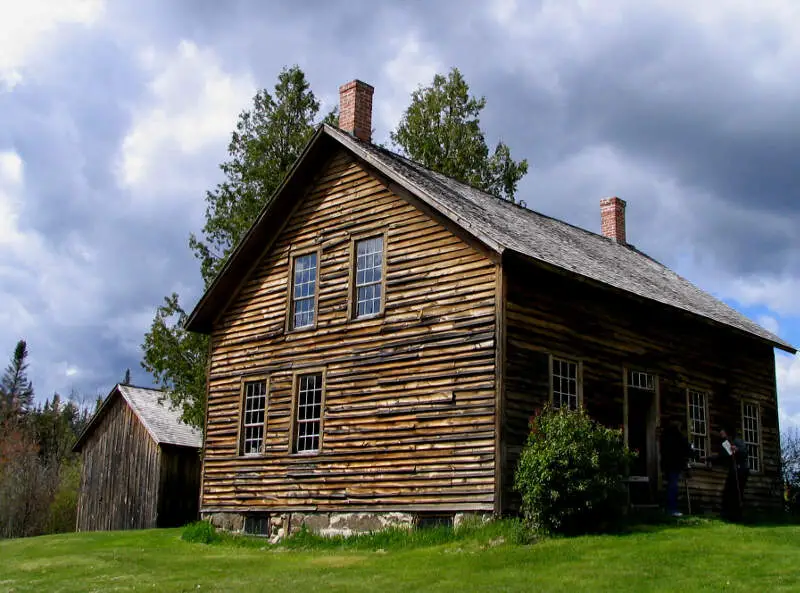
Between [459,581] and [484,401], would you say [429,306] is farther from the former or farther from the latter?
[459,581]

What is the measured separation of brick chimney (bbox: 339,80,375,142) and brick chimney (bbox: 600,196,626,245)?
10405mm

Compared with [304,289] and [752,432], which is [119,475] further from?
[752,432]

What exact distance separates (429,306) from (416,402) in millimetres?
1926

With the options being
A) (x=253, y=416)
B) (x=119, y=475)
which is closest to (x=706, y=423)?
(x=253, y=416)

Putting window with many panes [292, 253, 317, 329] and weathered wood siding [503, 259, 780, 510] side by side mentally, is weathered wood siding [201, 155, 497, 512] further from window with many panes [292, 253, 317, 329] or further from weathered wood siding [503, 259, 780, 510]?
weathered wood siding [503, 259, 780, 510]

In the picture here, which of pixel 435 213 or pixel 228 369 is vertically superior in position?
pixel 435 213

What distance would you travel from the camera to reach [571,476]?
15977 mm

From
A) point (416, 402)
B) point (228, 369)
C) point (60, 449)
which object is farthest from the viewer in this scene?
point (60, 449)

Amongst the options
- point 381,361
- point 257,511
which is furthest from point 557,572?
point 257,511

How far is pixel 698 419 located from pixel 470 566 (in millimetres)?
9916

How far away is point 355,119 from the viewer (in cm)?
2278

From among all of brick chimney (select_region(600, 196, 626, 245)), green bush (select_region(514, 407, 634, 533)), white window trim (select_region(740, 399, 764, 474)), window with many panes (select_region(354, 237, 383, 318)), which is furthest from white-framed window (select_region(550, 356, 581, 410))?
brick chimney (select_region(600, 196, 626, 245))

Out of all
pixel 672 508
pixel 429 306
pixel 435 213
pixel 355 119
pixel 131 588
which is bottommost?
pixel 131 588

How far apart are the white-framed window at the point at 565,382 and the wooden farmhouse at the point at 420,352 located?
0.03 metres
